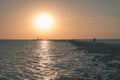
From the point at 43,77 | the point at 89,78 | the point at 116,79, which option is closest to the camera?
the point at 116,79

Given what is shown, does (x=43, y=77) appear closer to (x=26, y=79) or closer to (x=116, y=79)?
(x=26, y=79)

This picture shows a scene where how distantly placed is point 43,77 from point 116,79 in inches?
261

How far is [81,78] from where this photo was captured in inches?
868

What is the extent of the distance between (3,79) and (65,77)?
538cm

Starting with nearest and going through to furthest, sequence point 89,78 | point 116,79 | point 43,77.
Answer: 1. point 116,79
2. point 89,78
3. point 43,77

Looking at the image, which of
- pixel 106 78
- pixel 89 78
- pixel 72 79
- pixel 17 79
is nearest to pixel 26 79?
pixel 17 79

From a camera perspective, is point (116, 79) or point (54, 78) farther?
point (54, 78)

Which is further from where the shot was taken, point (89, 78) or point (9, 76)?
point (9, 76)

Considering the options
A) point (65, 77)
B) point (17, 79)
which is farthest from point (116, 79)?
point (17, 79)

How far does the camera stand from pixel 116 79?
20500 millimetres

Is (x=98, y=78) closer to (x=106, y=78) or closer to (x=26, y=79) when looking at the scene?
(x=106, y=78)

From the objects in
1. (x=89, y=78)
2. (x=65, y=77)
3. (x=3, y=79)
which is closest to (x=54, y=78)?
(x=65, y=77)

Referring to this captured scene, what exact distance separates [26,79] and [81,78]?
4.68 meters

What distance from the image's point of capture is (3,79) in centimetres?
2277
